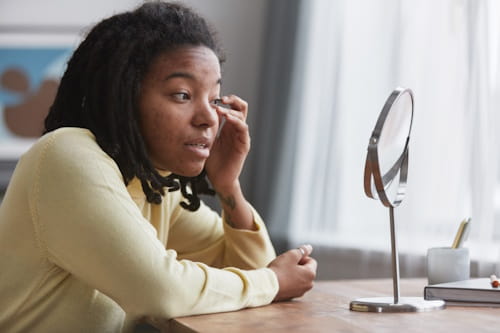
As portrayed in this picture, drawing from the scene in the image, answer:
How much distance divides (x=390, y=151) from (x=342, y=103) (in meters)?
2.03

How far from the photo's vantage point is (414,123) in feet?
9.36

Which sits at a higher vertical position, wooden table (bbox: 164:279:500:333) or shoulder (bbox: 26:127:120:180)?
shoulder (bbox: 26:127:120:180)

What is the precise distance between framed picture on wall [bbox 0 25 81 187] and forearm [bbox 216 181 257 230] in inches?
75.8

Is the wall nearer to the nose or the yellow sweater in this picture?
the nose

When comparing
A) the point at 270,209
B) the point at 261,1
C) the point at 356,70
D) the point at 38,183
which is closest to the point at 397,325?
the point at 38,183

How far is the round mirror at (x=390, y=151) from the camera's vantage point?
1.20m

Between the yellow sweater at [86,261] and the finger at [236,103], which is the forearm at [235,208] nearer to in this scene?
Answer: the finger at [236,103]

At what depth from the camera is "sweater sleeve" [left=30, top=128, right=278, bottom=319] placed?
3.76 feet

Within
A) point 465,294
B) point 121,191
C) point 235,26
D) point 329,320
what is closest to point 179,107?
point 121,191

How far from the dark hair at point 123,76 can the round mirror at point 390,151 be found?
384mm

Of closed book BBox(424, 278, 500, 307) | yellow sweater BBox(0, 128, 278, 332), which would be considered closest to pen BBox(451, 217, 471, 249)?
closed book BBox(424, 278, 500, 307)

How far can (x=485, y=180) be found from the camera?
8.45 feet

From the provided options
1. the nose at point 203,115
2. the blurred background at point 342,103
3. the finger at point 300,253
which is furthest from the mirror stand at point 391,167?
the blurred background at point 342,103

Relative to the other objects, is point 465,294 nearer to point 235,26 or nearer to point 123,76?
point 123,76
